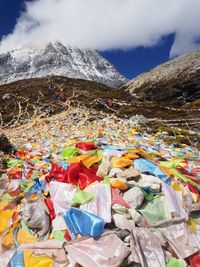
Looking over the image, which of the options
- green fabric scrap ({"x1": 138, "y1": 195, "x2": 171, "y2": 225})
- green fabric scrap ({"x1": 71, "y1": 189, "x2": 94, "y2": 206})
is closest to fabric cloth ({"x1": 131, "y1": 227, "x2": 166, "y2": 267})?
green fabric scrap ({"x1": 138, "y1": 195, "x2": 171, "y2": 225})

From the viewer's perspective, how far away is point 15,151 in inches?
462

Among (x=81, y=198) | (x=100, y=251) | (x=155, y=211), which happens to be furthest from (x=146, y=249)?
(x=81, y=198)

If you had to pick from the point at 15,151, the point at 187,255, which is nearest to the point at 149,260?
the point at 187,255

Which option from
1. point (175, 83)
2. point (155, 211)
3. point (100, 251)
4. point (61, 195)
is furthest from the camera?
point (175, 83)

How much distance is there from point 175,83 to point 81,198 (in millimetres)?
59283

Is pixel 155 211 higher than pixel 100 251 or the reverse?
higher

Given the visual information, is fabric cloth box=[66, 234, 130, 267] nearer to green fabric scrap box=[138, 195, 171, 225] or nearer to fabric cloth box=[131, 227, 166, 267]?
fabric cloth box=[131, 227, 166, 267]

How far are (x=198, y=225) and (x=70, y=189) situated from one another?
2.30 metres

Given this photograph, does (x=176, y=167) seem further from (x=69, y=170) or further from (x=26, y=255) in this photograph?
(x=26, y=255)

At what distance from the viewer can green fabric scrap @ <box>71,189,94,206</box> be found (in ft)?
18.6

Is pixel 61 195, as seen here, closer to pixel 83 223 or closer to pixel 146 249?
pixel 83 223

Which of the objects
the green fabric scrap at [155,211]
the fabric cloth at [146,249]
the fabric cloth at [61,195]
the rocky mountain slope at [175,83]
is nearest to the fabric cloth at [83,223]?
the fabric cloth at [61,195]

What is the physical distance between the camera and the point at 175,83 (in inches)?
2453

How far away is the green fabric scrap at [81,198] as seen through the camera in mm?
5684
